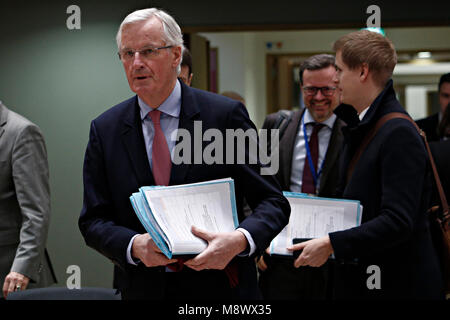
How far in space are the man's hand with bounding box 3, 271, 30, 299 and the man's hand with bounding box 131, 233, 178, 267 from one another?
4.72ft

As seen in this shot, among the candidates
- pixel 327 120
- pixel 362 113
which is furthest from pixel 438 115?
pixel 362 113

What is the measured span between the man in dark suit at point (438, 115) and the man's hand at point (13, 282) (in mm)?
3295

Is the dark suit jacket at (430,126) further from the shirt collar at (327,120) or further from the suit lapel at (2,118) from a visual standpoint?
the suit lapel at (2,118)

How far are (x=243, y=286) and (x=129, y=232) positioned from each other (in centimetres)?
40

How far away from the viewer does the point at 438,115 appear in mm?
5289

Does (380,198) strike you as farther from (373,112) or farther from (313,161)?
(313,161)

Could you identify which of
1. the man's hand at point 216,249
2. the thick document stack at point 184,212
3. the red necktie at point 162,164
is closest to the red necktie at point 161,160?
the red necktie at point 162,164

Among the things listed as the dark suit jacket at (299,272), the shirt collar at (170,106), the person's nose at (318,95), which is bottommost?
the dark suit jacket at (299,272)

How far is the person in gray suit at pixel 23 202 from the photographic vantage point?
303 centimetres

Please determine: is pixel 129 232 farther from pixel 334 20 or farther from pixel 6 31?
pixel 6 31

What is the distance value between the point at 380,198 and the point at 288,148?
1.21 m
